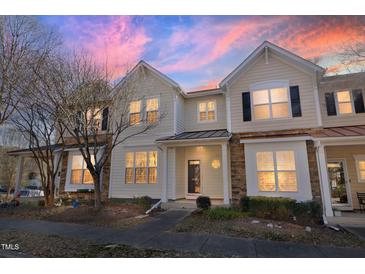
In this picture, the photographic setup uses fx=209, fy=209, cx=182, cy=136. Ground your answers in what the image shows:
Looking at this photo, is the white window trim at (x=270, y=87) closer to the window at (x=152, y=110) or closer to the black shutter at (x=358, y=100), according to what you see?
the black shutter at (x=358, y=100)

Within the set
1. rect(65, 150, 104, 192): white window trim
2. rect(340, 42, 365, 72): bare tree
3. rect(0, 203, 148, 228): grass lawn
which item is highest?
rect(340, 42, 365, 72): bare tree

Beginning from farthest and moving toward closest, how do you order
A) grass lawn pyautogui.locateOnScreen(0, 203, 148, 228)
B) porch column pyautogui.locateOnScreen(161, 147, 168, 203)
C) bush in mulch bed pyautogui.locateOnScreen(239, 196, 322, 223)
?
porch column pyautogui.locateOnScreen(161, 147, 168, 203) < bush in mulch bed pyautogui.locateOnScreen(239, 196, 322, 223) < grass lawn pyautogui.locateOnScreen(0, 203, 148, 228)

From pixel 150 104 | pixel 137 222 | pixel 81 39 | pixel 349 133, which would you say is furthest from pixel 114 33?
pixel 349 133

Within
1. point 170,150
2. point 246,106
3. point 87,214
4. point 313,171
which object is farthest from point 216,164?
point 87,214

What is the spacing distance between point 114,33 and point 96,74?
2.04 metres

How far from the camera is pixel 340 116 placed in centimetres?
1022

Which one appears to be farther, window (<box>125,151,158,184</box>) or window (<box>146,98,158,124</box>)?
window (<box>146,98,158,124</box>)

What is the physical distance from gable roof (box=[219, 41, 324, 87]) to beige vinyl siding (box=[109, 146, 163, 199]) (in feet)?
18.8

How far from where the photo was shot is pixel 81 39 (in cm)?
950

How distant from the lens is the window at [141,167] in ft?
37.5

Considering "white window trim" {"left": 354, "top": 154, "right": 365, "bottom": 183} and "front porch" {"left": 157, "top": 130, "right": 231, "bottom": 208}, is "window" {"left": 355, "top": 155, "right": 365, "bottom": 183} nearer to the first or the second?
"white window trim" {"left": 354, "top": 154, "right": 365, "bottom": 183}

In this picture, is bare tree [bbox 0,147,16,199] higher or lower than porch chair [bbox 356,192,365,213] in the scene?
higher

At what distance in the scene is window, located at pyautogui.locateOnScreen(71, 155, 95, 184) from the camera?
41.9ft

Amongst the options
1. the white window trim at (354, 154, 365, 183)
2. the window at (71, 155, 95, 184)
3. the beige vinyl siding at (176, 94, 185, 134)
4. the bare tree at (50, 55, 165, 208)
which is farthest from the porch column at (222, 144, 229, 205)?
Result: the window at (71, 155, 95, 184)
